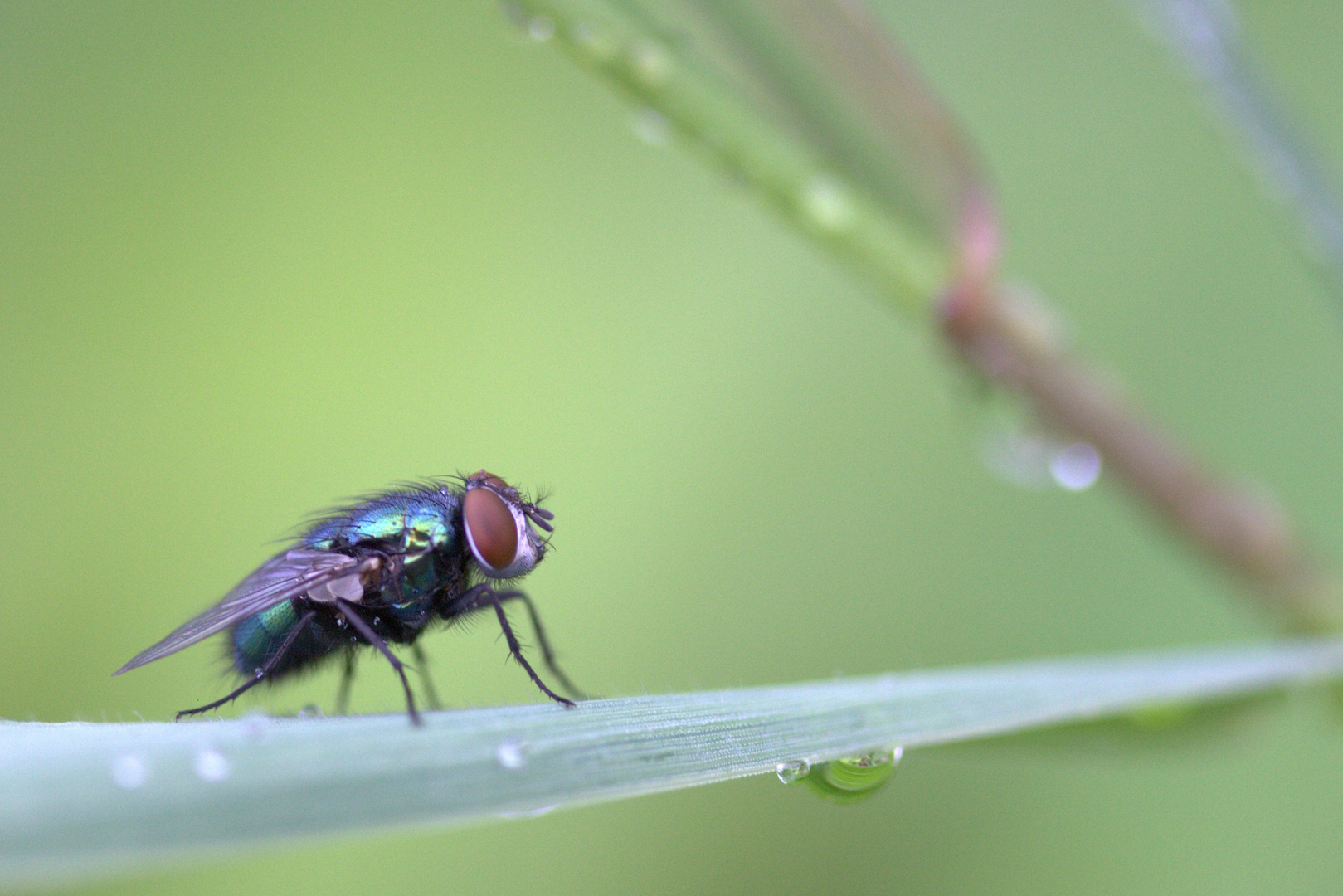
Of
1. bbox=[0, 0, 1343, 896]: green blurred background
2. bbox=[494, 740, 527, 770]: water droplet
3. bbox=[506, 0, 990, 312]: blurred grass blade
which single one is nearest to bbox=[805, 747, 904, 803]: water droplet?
bbox=[494, 740, 527, 770]: water droplet

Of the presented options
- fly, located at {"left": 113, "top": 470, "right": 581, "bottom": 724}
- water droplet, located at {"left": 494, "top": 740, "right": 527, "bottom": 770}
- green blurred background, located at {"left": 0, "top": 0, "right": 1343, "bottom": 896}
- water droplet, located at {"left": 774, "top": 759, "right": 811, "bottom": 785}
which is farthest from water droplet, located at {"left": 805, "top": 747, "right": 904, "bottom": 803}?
green blurred background, located at {"left": 0, "top": 0, "right": 1343, "bottom": 896}

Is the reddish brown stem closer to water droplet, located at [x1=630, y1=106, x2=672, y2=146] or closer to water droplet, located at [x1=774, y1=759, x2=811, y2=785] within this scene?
water droplet, located at [x1=630, y1=106, x2=672, y2=146]

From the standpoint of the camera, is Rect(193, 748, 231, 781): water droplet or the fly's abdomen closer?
Rect(193, 748, 231, 781): water droplet

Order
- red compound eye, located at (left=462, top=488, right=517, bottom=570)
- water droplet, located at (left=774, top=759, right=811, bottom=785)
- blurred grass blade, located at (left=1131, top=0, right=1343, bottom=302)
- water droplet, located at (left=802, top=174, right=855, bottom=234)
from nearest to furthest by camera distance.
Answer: water droplet, located at (left=774, top=759, right=811, bottom=785) → blurred grass blade, located at (left=1131, top=0, right=1343, bottom=302) → water droplet, located at (left=802, top=174, right=855, bottom=234) → red compound eye, located at (left=462, top=488, right=517, bottom=570)

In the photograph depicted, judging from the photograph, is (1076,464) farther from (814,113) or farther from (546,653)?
(546,653)

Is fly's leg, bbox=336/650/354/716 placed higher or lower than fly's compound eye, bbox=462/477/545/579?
lower

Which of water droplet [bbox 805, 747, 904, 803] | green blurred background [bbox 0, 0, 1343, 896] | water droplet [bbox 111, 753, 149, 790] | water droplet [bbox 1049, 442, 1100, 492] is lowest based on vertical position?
water droplet [bbox 111, 753, 149, 790]

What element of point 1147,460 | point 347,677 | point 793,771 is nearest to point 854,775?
point 793,771

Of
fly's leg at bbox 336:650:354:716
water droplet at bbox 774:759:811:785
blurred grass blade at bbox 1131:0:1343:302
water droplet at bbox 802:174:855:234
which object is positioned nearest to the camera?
water droplet at bbox 774:759:811:785
